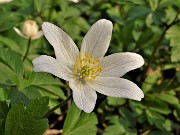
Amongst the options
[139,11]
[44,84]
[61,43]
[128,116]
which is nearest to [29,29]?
[44,84]

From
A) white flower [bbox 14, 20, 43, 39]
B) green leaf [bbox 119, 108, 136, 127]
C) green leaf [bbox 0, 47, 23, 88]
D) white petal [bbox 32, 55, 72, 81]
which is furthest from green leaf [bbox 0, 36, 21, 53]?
white petal [bbox 32, 55, 72, 81]

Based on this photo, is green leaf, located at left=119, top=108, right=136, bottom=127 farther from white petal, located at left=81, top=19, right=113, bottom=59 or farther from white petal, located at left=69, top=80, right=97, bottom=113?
white petal, located at left=69, top=80, right=97, bottom=113

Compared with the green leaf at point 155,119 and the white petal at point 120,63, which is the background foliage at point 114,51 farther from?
the white petal at point 120,63

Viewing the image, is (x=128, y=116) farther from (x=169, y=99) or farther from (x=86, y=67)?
(x=86, y=67)

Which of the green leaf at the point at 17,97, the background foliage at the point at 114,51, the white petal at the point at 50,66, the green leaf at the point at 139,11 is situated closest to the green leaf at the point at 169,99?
the background foliage at the point at 114,51

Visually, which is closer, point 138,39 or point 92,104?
point 92,104

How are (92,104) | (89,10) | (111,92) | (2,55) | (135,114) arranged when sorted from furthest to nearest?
(89,10) → (135,114) → (2,55) → (111,92) → (92,104)

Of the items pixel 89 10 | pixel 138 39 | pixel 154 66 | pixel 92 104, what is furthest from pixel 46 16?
pixel 92 104

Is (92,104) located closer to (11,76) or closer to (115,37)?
(11,76)
